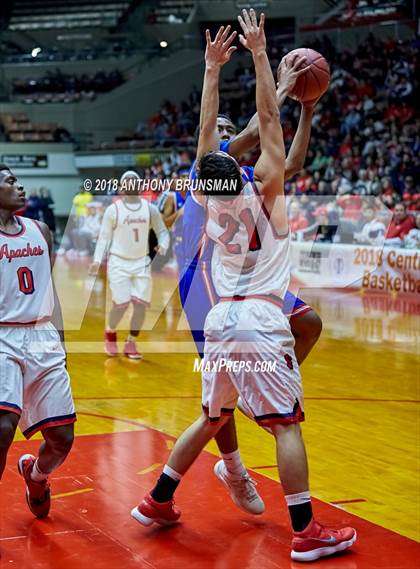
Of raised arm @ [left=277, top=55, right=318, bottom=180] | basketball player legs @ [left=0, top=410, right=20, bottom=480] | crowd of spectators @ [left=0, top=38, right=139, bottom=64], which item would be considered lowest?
basketball player legs @ [left=0, top=410, right=20, bottom=480]

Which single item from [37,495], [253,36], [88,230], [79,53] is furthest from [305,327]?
[79,53]

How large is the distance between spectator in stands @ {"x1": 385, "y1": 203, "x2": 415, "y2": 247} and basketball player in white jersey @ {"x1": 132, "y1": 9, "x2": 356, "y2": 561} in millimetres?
10311

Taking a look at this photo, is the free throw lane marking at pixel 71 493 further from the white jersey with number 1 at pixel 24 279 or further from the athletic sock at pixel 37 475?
the white jersey with number 1 at pixel 24 279

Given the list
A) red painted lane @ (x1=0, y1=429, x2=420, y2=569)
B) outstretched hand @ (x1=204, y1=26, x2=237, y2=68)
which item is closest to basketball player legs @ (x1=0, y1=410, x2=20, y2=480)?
red painted lane @ (x1=0, y1=429, x2=420, y2=569)

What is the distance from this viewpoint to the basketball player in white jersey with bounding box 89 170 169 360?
31.0 feet

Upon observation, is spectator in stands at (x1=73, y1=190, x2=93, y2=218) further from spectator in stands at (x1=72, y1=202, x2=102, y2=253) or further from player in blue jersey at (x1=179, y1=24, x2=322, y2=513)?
player in blue jersey at (x1=179, y1=24, x2=322, y2=513)

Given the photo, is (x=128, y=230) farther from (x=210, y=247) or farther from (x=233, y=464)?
(x=233, y=464)

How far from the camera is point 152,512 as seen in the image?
14.9 ft

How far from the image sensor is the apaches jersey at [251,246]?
14.0ft

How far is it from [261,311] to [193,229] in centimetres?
86

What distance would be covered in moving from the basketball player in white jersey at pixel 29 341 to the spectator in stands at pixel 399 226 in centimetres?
1051

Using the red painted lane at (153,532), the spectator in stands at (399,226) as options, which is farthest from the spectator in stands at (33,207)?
the red painted lane at (153,532)

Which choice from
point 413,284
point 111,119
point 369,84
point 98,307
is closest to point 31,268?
point 98,307

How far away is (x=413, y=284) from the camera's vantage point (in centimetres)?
1400
